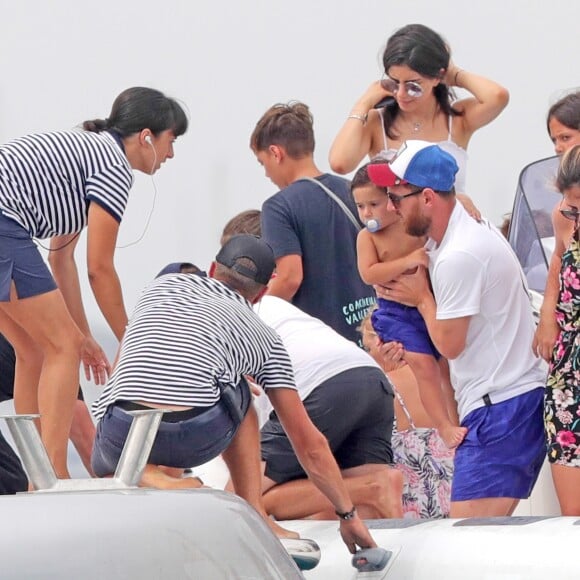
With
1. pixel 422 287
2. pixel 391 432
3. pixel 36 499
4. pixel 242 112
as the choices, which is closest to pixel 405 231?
pixel 422 287

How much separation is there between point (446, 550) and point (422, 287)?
2.52ft

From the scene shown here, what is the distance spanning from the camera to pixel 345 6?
780 cm

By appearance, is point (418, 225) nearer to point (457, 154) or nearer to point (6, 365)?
point (457, 154)

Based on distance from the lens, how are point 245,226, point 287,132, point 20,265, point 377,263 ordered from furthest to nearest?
point 287,132 < point 245,226 < point 377,263 < point 20,265

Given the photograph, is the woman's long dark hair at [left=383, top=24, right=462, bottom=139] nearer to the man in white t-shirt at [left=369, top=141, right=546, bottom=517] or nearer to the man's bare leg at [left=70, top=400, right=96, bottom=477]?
the man in white t-shirt at [left=369, top=141, right=546, bottom=517]

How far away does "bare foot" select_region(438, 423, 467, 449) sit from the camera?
420 cm

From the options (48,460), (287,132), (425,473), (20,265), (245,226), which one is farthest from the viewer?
(287,132)

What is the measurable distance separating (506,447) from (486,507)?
17cm

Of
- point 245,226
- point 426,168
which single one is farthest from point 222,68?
point 426,168

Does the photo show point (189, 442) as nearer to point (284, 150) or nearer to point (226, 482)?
point (226, 482)

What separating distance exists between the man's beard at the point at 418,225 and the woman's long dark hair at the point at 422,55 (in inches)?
33.5

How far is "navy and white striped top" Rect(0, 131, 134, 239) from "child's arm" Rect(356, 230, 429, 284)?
0.67 meters

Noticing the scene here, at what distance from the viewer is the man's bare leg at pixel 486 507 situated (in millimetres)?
4184

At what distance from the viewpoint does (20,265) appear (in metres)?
4.35
